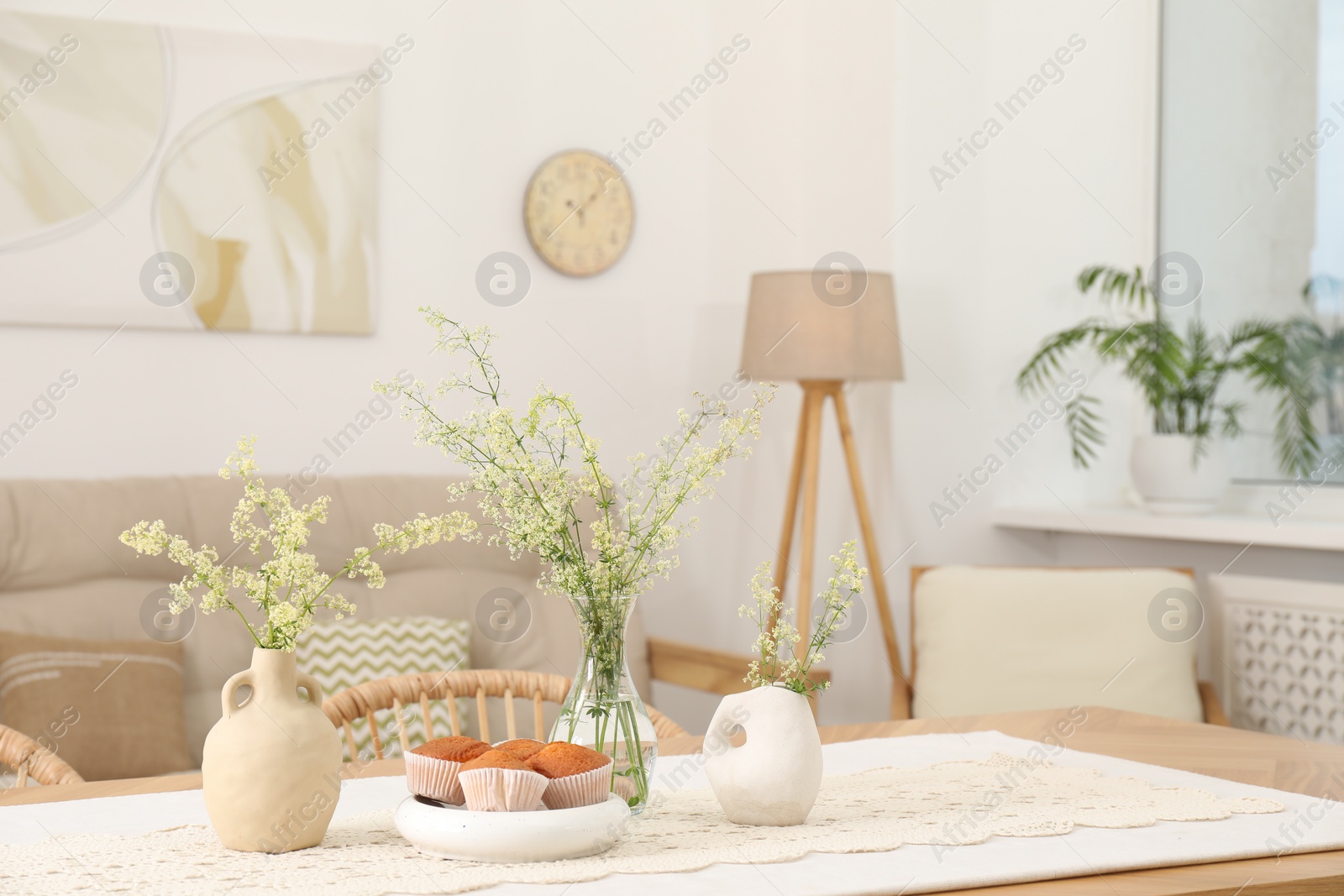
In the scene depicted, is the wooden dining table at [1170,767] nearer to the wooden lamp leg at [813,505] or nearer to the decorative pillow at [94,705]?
the decorative pillow at [94,705]

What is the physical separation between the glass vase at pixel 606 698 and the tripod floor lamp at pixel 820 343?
1.83 meters

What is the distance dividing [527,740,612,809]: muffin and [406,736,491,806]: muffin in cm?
6

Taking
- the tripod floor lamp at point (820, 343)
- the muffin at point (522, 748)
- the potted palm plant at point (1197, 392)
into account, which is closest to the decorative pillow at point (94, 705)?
the tripod floor lamp at point (820, 343)

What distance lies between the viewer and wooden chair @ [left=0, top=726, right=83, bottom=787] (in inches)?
59.4

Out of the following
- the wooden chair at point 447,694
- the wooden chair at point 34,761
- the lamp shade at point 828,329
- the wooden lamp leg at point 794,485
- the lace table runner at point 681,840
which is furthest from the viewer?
the wooden lamp leg at point 794,485

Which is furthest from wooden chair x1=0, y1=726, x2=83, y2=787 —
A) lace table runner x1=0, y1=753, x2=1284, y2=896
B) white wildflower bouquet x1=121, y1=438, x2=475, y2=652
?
white wildflower bouquet x1=121, y1=438, x2=475, y2=652

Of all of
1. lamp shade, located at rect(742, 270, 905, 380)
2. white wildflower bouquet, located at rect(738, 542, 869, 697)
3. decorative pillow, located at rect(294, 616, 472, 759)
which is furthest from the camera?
lamp shade, located at rect(742, 270, 905, 380)

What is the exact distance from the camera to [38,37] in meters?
2.88

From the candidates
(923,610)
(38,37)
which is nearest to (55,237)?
(38,37)

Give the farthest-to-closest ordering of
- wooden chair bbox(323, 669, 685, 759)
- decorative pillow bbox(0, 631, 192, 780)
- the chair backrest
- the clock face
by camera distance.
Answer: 1. the clock face
2. the chair backrest
3. decorative pillow bbox(0, 631, 192, 780)
4. wooden chair bbox(323, 669, 685, 759)

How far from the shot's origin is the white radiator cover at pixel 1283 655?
8.59ft

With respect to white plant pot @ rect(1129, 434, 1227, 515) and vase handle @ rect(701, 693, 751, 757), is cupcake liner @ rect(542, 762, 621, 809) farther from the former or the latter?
white plant pot @ rect(1129, 434, 1227, 515)

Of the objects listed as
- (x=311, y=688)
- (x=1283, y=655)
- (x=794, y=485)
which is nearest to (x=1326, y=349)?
(x=1283, y=655)

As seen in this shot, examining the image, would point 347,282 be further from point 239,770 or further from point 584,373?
point 239,770
